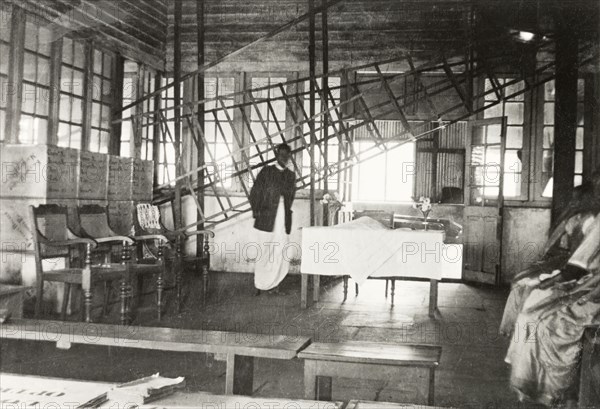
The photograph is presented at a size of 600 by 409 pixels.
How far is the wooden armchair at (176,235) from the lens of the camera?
646cm

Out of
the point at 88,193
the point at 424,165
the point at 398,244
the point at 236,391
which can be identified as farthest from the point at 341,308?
the point at 424,165

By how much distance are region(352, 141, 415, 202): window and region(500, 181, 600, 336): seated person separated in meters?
10.9

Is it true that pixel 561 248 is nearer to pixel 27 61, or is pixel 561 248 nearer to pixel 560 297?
pixel 560 297

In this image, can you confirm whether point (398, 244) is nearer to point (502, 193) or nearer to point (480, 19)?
point (502, 193)

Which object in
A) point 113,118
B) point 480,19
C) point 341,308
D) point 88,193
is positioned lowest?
point 341,308

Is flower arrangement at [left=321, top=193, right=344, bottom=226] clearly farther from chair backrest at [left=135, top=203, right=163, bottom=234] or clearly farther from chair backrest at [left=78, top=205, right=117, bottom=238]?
chair backrest at [left=78, top=205, right=117, bottom=238]

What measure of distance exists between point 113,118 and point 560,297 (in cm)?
713

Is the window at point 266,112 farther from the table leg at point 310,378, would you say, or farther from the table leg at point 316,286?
the table leg at point 310,378

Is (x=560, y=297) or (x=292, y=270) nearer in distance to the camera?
(x=560, y=297)

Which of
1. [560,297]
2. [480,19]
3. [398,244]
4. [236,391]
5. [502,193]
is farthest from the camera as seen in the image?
[480,19]

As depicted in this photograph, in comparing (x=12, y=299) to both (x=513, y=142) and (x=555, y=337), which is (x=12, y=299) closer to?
(x=555, y=337)

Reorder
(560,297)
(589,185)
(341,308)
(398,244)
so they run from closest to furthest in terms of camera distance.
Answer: (560,297) → (589,185) → (398,244) → (341,308)

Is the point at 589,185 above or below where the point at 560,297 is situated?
above

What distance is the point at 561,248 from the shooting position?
496 centimetres
